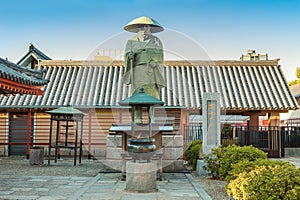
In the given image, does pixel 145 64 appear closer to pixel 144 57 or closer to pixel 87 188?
pixel 144 57

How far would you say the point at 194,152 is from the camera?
41.5ft

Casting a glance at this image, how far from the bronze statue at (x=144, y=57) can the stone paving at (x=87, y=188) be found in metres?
2.70

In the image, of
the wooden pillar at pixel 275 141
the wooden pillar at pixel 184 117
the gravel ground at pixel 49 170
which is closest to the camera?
the gravel ground at pixel 49 170

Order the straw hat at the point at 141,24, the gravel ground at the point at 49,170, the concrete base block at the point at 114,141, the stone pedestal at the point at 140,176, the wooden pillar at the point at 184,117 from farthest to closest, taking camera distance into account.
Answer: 1. the wooden pillar at the point at 184,117
2. the gravel ground at the point at 49,170
3. the concrete base block at the point at 114,141
4. the straw hat at the point at 141,24
5. the stone pedestal at the point at 140,176

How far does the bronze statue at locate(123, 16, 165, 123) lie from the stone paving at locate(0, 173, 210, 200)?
270 centimetres

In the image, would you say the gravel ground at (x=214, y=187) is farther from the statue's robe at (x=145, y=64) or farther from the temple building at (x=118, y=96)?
the temple building at (x=118, y=96)

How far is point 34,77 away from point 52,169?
3204mm

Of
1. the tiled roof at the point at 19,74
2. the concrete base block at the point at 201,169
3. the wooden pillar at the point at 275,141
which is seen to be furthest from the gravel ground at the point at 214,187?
the wooden pillar at the point at 275,141

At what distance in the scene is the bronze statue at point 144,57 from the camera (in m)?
10.8

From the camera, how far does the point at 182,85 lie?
18.9 meters

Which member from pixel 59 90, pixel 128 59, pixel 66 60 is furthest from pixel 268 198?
pixel 66 60

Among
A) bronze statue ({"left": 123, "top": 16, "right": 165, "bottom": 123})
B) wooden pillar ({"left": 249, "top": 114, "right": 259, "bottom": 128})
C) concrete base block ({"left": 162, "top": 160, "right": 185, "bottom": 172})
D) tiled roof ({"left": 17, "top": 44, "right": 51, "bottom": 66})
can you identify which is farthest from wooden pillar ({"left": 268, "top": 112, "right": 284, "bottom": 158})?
tiled roof ({"left": 17, "top": 44, "right": 51, "bottom": 66})

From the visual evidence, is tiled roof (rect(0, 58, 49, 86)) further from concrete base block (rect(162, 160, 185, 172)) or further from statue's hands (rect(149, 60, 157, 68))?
concrete base block (rect(162, 160, 185, 172))

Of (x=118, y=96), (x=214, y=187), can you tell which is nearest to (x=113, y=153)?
(x=214, y=187)
